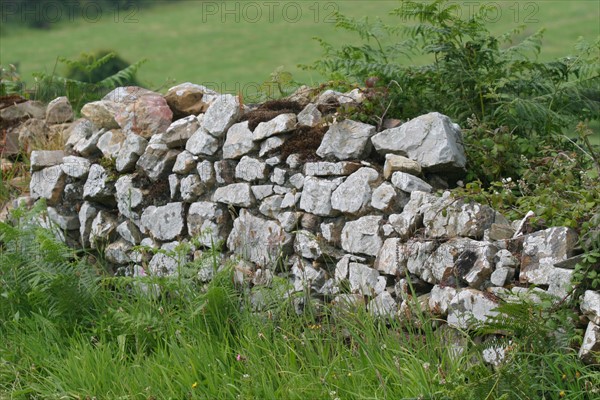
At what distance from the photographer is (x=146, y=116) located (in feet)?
22.6

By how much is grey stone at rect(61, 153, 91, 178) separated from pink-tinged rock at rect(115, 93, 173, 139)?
0.43m

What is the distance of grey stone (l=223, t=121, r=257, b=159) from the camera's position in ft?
19.8

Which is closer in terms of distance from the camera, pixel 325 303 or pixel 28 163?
pixel 325 303

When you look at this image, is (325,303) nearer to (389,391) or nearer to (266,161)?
(389,391)

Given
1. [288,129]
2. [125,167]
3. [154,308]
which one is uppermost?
[288,129]

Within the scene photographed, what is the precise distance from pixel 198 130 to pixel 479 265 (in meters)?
2.59

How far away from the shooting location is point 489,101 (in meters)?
6.20

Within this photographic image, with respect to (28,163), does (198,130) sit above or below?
above

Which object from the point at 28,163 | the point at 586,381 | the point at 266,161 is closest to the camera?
the point at 586,381

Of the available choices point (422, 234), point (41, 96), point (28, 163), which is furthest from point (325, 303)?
point (41, 96)

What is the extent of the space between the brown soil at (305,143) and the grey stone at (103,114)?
193cm

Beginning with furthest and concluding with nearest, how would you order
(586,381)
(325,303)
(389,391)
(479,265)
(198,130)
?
1. (198,130)
2. (325,303)
3. (479,265)
4. (389,391)
5. (586,381)

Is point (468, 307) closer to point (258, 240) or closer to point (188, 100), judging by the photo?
point (258, 240)

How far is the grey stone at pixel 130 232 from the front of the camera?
654 centimetres
